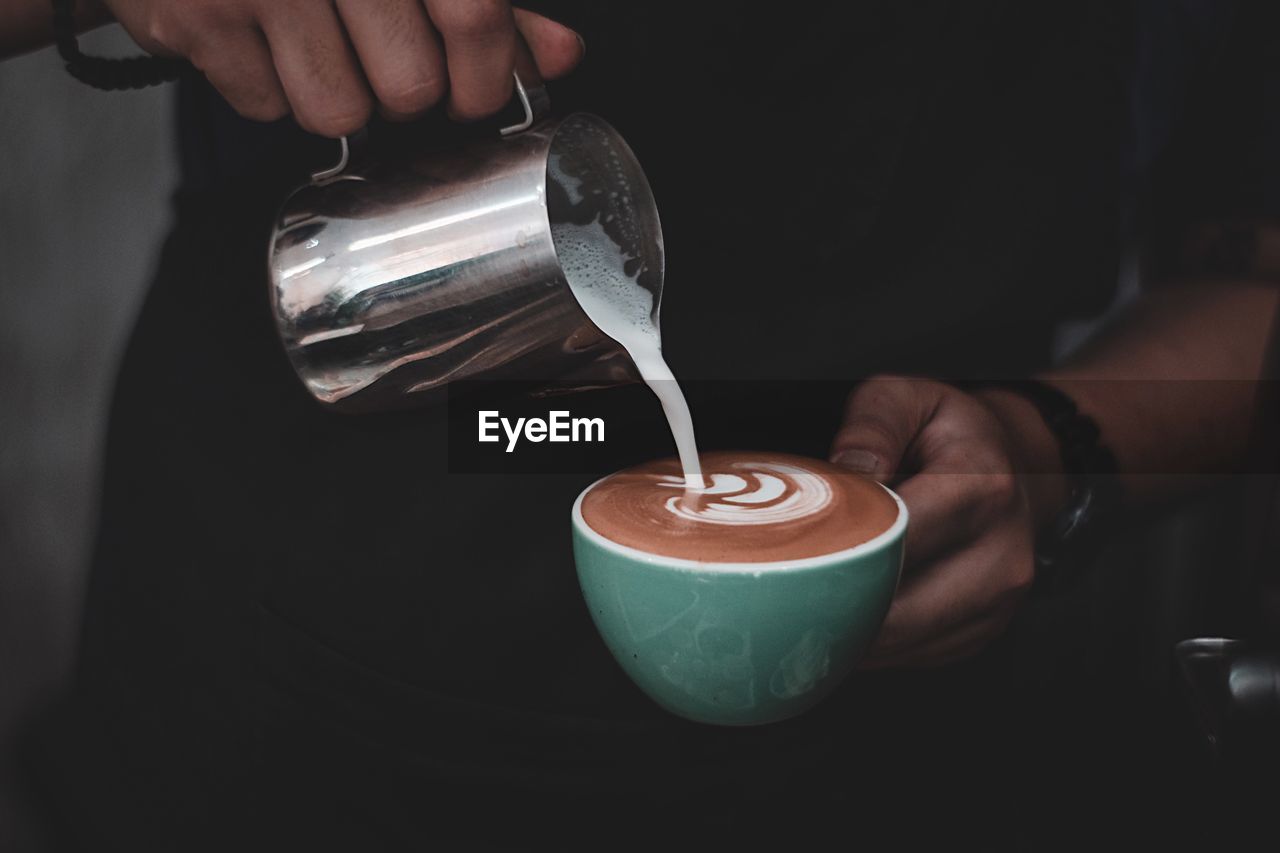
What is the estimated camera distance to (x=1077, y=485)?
2.76 ft

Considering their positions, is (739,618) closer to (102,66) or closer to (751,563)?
(751,563)

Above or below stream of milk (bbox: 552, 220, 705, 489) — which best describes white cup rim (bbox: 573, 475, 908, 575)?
below

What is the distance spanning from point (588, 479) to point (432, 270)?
0.31 meters

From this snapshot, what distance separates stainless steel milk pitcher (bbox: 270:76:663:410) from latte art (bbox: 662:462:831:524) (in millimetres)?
119

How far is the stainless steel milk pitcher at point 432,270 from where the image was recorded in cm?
58

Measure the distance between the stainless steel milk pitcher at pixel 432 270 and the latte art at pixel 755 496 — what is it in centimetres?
12

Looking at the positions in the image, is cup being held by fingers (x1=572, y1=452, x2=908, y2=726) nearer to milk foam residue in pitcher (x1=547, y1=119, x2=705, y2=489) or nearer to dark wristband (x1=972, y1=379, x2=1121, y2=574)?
milk foam residue in pitcher (x1=547, y1=119, x2=705, y2=489)

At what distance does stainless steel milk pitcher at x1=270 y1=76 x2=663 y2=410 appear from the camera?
1.89ft

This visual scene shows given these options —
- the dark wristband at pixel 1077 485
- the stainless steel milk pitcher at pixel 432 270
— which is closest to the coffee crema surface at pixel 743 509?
the stainless steel milk pitcher at pixel 432 270

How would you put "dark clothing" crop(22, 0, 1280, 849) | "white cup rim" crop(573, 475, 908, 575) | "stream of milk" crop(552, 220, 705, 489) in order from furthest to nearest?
1. "dark clothing" crop(22, 0, 1280, 849)
2. "stream of milk" crop(552, 220, 705, 489)
3. "white cup rim" crop(573, 475, 908, 575)

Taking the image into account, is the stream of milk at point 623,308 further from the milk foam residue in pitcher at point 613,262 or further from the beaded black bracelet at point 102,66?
the beaded black bracelet at point 102,66

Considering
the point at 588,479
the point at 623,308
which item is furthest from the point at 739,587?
the point at 588,479

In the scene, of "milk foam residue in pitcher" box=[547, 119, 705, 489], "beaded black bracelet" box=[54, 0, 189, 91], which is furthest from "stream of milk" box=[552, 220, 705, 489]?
"beaded black bracelet" box=[54, 0, 189, 91]

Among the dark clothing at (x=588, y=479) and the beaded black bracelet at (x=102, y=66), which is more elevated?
the beaded black bracelet at (x=102, y=66)
